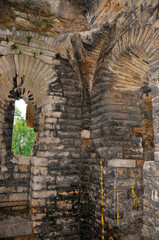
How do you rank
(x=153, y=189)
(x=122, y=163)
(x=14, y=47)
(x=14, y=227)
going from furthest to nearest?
(x=14, y=47), (x=14, y=227), (x=122, y=163), (x=153, y=189)

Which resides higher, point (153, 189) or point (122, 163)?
point (122, 163)

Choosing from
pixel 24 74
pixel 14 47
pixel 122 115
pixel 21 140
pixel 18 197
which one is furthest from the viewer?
pixel 21 140

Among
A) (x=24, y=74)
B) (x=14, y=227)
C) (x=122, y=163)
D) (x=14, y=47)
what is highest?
(x=14, y=47)

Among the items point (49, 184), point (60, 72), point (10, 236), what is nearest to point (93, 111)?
point (60, 72)

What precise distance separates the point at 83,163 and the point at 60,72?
2.38 meters

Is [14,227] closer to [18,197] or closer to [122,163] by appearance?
[18,197]

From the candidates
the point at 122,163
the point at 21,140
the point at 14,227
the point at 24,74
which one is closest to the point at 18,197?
the point at 14,227

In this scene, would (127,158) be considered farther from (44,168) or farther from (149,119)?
(44,168)

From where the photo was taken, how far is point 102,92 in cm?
451

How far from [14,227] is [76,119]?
2.77 m

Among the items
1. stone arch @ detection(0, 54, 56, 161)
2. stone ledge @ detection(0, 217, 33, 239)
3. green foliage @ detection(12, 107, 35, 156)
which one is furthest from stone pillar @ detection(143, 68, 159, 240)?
green foliage @ detection(12, 107, 35, 156)

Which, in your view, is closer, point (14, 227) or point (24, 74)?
point (14, 227)

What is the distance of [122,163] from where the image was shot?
4020 mm

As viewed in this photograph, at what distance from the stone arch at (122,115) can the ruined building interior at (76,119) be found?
22 mm
